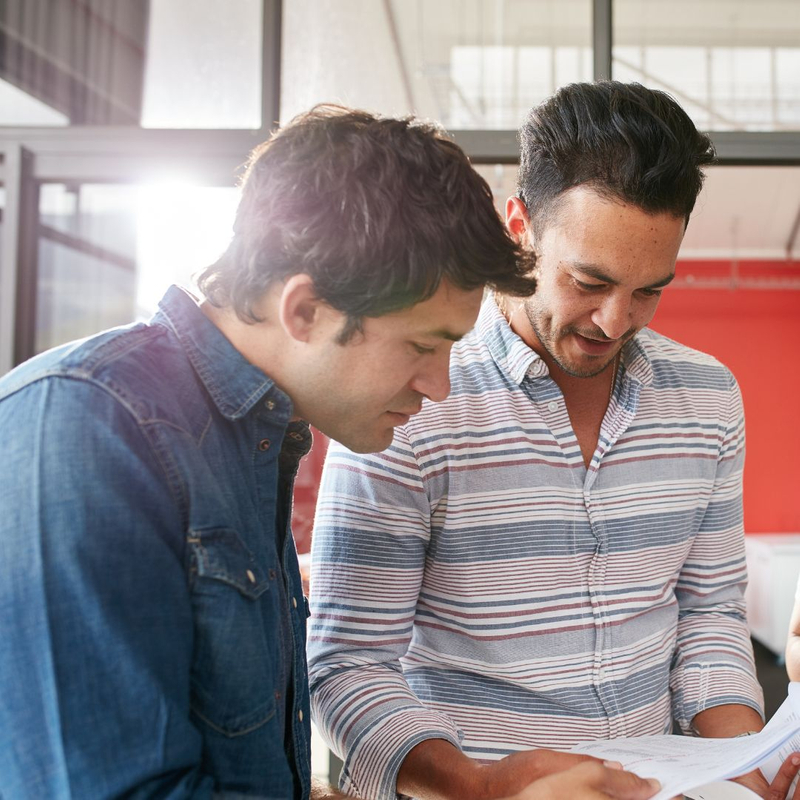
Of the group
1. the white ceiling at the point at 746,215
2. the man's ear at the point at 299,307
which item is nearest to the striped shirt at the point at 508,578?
the man's ear at the point at 299,307

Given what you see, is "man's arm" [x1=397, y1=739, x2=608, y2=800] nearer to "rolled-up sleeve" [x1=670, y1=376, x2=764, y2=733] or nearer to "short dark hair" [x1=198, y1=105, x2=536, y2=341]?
"rolled-up sleeve" [x1=670, y1=376, x2=764, y2=733]

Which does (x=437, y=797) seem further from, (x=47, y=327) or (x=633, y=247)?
(x=47, y=327)

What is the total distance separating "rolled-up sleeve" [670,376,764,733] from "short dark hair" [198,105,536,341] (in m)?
0.69

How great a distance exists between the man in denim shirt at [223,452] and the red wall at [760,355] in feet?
21.5

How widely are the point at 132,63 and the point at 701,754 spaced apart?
8.51 ft

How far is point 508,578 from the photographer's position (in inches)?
48.4

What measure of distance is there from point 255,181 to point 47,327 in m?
2.18

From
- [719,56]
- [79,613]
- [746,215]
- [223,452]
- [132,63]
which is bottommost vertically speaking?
[79,613]

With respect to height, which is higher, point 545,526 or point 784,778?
point 545,526

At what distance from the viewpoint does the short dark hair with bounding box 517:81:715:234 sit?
1.20 meters

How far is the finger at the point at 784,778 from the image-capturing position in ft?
3.71

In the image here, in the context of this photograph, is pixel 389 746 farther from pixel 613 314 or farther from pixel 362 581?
pixel 613 314

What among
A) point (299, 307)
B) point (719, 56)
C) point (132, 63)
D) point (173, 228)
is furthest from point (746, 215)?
point (299, 307)

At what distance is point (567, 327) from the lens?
1.26 metres
